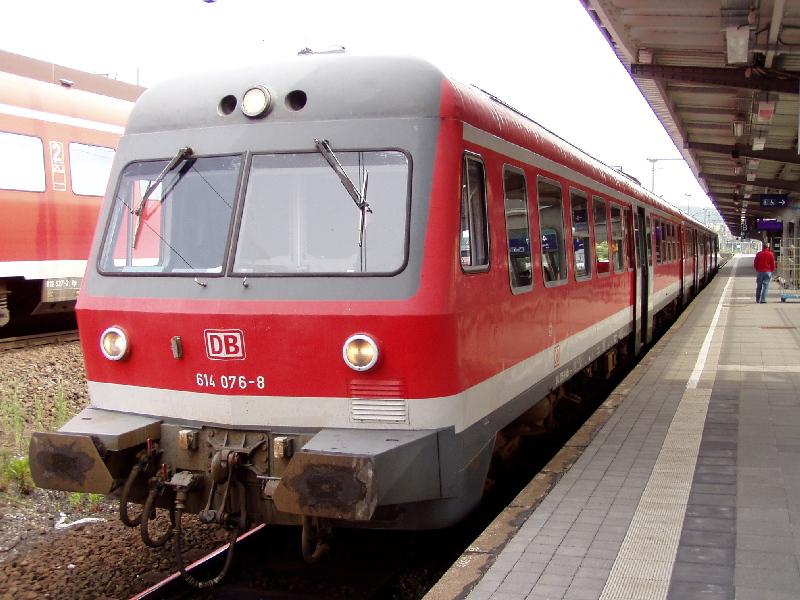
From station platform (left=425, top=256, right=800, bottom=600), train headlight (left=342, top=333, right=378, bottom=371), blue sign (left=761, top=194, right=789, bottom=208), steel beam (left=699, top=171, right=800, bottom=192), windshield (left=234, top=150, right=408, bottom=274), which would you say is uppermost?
steel beam (left=699, top=171, right=800, bottom=192)

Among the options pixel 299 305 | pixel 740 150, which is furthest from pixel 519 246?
pixel 740 150

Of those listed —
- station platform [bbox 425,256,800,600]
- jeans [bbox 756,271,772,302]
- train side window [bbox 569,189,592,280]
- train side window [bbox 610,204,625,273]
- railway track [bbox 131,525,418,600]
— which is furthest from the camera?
jeans [bbox 756,271,772,302]

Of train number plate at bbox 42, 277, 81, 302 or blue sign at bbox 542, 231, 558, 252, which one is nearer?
blue sign at bbox 542, 231, 558, 252

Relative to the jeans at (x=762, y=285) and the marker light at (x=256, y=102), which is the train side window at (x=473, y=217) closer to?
the marker light at (x=256, y=102)

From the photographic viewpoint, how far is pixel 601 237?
9.34 m

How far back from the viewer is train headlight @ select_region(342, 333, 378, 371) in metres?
4.71

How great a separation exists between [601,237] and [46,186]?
788cm

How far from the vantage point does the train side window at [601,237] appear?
29.7 ft

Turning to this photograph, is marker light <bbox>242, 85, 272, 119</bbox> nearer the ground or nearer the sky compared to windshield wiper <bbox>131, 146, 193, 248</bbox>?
nearer the sky

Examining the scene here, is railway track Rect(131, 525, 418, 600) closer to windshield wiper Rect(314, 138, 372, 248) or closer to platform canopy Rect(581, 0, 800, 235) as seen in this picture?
windshield wiper Rect(314, 138, 372, 248)

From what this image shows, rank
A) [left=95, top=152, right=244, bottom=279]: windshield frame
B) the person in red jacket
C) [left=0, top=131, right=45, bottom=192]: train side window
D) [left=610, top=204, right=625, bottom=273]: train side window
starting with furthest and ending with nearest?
1. the person in red jacket
2. [left=0, top=131, right=45, bottom=192]: train side window
3. [left=610, top=204, right=625, bottom=273]: train side window
4. [left=95, top=152, right=244, bottom=279]: windshield frame

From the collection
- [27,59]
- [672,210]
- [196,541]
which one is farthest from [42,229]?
[672,210]

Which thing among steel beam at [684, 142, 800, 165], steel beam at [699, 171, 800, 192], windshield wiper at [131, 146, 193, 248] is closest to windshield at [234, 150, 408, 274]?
windshield wiper at [131, 146, 193, 248]

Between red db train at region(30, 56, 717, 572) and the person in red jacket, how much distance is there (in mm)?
20078
